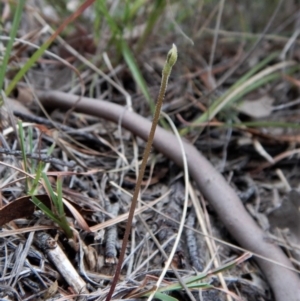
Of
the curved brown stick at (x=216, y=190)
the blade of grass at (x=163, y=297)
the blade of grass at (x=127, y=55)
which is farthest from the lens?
the blade of grass at (x=127, y=55)

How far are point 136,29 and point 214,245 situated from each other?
3.42ft

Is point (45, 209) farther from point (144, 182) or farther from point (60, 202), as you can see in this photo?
point (144, 182)

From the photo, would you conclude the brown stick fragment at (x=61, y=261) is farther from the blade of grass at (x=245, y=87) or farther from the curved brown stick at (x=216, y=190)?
the blade of grass at (x=245, y=87)

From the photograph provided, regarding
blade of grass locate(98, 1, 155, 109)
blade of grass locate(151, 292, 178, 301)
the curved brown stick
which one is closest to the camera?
blade of grass locate(151, 292, 178, 301)

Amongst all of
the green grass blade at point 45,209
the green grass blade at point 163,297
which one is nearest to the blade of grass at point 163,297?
the green grass blade at point 163,297

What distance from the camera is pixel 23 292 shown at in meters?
0.93

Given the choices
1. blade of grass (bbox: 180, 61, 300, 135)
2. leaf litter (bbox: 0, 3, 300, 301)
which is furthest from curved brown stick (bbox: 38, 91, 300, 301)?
blade of grass (bbox: 180, 61, 300, 135)

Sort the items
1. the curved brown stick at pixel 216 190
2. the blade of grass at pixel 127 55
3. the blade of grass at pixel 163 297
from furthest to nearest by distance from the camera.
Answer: the blade of grass at pixel 127 55
the curved brown stick at pixel 216 190
the blade of grass at pixel 163 297

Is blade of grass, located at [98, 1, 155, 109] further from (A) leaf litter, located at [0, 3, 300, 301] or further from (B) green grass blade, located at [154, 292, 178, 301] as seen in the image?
(B) green grass blade, located at [154, 292, 178, 301]

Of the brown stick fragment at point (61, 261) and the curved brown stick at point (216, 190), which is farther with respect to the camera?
the curved brown stick at point (216, 190)

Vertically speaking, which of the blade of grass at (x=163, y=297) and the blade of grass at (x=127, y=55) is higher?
the blade of grass at (x=127, y=55)

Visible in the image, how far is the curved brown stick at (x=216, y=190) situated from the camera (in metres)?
1.14

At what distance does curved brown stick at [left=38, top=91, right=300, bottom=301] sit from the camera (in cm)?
114

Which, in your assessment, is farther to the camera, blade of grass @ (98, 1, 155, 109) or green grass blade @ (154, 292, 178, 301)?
blade of grass @ (98, 1, 155, 109)
